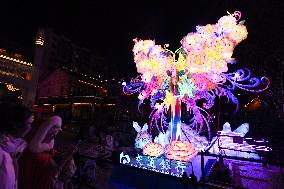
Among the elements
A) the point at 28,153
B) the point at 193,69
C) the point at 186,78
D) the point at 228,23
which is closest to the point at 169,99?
the point at 186,78

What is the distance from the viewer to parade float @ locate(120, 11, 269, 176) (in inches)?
376

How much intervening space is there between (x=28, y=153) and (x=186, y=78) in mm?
8532

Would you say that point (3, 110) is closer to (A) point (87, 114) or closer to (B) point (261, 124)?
(B) point (261, 124)

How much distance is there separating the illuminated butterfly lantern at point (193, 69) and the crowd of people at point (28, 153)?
23.8ft

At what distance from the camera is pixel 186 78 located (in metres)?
10.6

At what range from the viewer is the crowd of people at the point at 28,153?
7.41ft

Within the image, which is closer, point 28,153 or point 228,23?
point 28,153

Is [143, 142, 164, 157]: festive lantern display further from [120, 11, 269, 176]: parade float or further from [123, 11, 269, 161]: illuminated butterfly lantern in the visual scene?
[123, 11, 269, 161]: illuminated butterfly lantern

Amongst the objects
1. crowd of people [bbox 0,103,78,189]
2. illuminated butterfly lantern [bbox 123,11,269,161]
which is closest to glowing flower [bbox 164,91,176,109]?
illuminated butterfly lantern [bbox 123,11,269,161]

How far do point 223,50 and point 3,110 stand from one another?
29.0 feet

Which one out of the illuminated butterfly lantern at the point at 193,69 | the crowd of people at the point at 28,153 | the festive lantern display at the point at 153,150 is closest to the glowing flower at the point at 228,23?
the illuminated butterfly lantern at the point at 193,69

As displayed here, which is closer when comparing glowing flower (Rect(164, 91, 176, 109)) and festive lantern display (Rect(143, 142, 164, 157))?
festive lantern display (Rect(143, 142, 164, 157))

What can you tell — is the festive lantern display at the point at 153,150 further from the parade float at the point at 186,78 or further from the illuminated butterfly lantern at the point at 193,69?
the illuminated butterfly lantern at the point at 193,69

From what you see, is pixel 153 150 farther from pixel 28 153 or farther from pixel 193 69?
pixel 28 153
